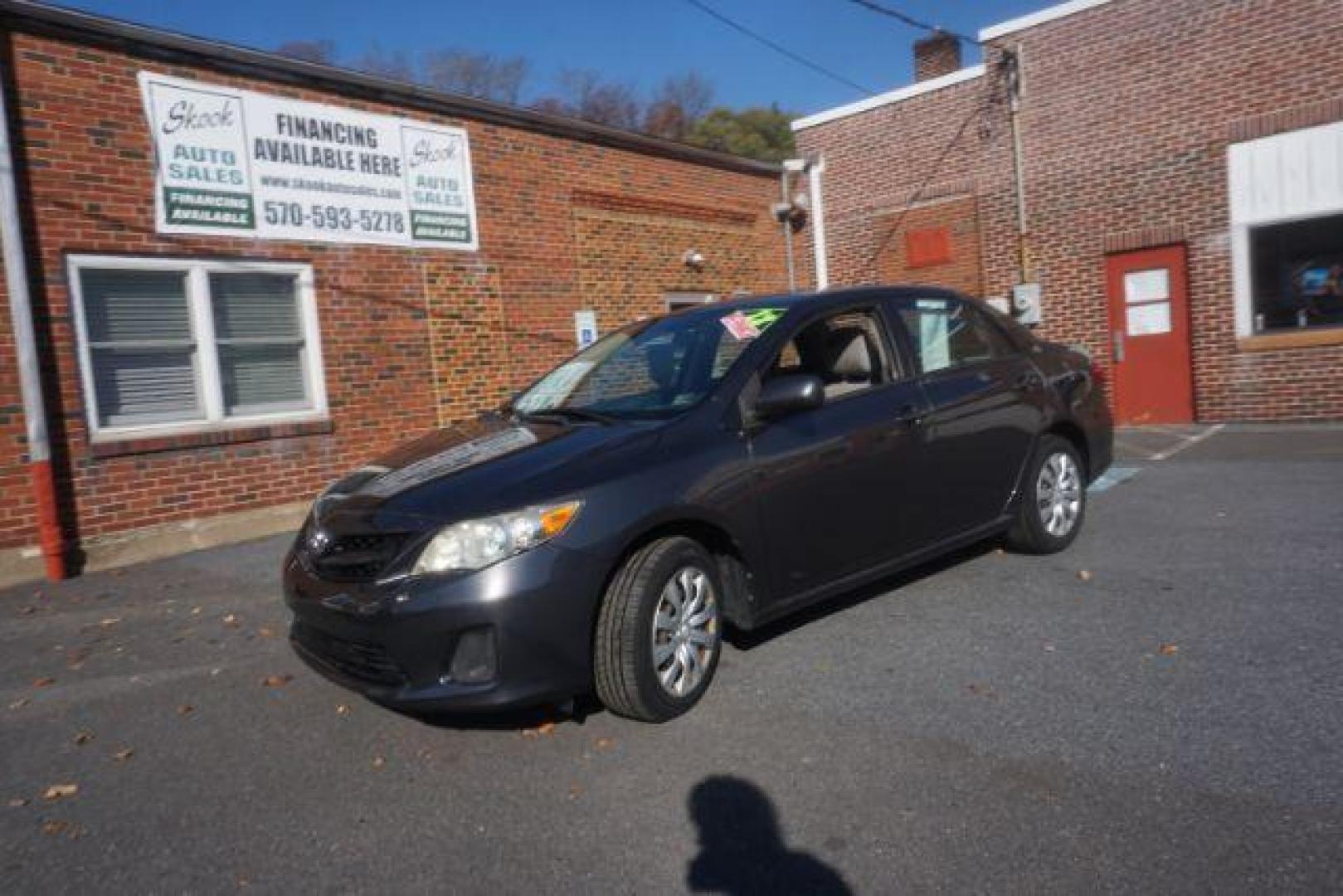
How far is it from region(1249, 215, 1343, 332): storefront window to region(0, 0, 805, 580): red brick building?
779 cm

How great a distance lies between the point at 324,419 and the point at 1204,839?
765 centimetres

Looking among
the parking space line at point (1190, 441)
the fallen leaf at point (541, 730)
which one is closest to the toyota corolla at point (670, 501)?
the fallen leaf at point (541, 730)

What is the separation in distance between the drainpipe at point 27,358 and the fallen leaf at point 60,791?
160 inches

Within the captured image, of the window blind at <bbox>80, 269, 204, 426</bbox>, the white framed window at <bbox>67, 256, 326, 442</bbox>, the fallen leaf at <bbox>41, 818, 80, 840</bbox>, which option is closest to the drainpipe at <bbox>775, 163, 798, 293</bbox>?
A: the white framed window at <bbox>67, 256, 326, 442</bbox>

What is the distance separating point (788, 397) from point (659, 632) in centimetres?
109

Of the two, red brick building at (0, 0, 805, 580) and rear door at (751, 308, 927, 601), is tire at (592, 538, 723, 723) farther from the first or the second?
red brick building at (0, 0, 805, 580)

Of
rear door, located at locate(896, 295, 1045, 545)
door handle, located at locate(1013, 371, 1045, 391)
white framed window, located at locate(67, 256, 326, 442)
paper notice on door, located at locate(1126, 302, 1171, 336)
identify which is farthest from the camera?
paper notice on door, located at locate(1126, 302, 1171, 336)

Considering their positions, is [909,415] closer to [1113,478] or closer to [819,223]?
[1113,478]

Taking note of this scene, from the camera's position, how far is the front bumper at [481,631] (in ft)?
10.2

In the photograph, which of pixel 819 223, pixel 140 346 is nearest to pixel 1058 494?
pixel 140 346

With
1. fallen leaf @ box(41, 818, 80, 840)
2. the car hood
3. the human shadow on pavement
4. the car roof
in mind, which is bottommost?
the human shadow on pavement

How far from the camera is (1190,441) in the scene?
986 centimetres

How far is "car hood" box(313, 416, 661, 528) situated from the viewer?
326cm

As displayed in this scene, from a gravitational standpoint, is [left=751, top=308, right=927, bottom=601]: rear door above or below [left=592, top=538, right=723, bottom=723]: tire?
above
